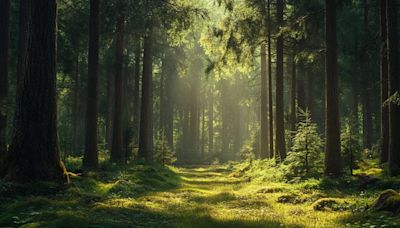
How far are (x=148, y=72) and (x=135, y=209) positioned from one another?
18642 mm

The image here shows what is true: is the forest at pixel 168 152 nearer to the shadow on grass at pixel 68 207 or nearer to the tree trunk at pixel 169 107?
the shadow on grass at pixel 68 207

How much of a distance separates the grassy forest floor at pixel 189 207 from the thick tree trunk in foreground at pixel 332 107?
98 centimetres

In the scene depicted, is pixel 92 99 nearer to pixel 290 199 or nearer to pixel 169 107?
pixel 290 199

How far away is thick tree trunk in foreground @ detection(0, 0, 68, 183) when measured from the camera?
11297 mm

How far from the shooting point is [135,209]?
10.1m

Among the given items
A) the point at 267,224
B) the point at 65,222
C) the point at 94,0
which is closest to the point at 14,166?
the point at 65,222

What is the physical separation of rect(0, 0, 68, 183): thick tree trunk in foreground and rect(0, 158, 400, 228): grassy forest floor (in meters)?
0.61

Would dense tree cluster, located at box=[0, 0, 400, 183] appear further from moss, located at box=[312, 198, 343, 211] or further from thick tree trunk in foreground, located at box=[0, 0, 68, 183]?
moss, located at box=[312, 198, 343, 211]

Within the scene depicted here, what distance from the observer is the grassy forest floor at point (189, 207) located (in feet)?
26.4

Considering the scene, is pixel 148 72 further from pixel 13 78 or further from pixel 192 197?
pixel 192 197

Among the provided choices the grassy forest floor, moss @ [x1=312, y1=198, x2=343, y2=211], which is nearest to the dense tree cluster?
the grassy forest floor

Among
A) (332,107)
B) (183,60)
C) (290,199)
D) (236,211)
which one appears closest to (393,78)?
(332,107)

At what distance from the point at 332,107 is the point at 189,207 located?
26.5 feet

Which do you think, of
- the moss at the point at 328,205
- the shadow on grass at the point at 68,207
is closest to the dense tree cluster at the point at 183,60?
the shadow on grass at the point at 68,207
